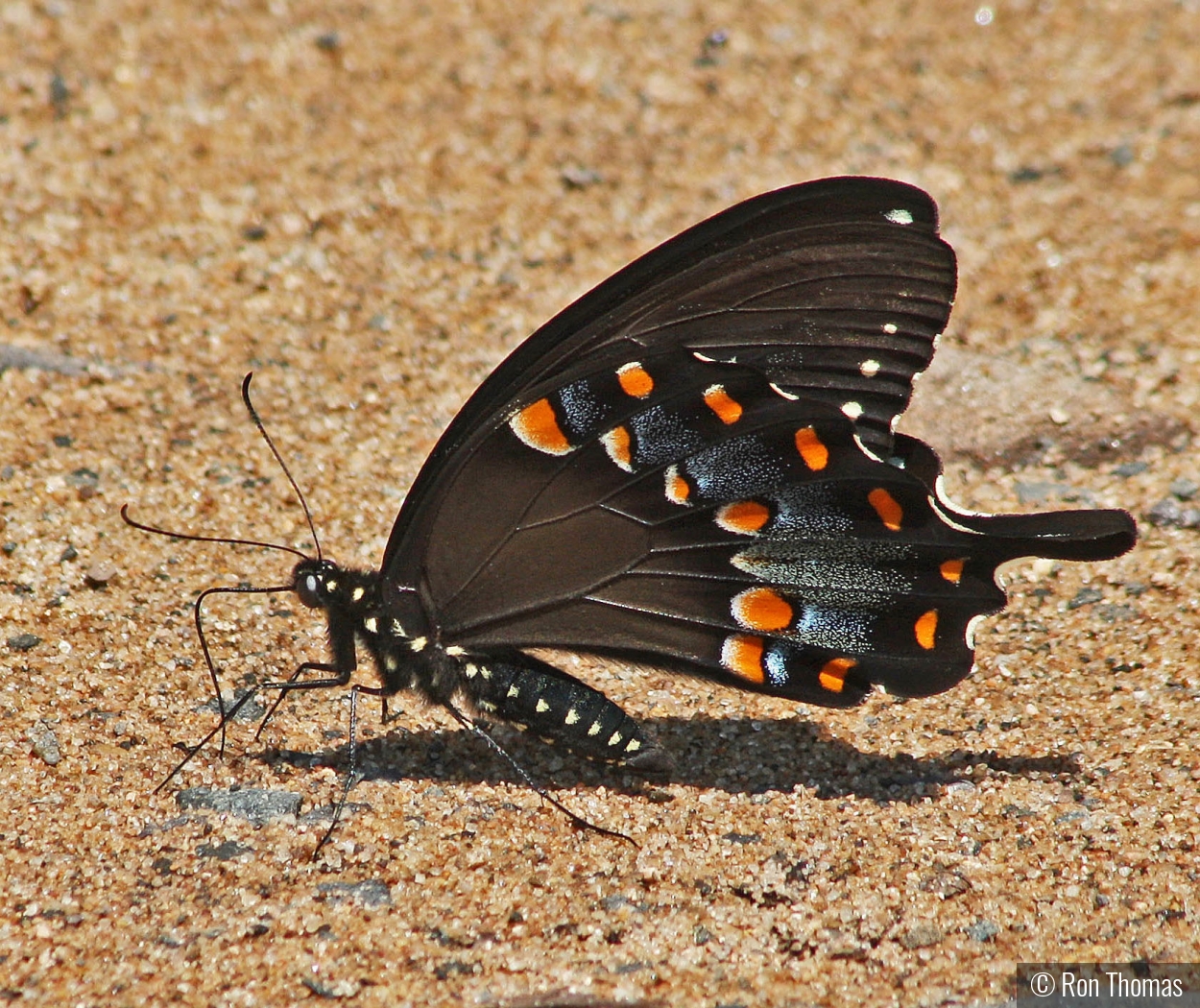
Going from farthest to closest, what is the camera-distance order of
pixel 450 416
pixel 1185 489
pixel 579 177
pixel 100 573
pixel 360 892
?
pixel 579 177 → pixel 450 416 → pixel 1185 489 → pixel 100 573 → pixel 360 892

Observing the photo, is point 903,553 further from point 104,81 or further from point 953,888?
point 104,81

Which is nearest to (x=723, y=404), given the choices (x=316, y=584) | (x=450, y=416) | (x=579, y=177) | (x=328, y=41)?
(x=316, y=584)

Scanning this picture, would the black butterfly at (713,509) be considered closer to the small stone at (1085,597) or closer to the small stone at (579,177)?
the small stone at (1085,597)

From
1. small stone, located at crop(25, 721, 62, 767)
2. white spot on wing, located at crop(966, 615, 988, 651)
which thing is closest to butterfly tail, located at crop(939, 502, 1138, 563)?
white spot on wing, located at crop(966, 615, 988, 651)

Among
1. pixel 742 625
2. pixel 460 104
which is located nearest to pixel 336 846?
pixel 742 625

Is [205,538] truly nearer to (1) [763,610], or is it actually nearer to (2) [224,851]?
(2) [224,851]
